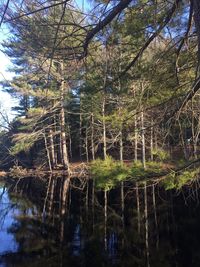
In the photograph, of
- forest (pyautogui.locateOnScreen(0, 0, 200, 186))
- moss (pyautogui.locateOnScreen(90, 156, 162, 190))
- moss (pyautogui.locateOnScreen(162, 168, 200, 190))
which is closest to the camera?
forest (pyautogui.locateOnScreen(0, 0, 200, 186))

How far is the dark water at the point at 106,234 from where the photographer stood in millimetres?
7363

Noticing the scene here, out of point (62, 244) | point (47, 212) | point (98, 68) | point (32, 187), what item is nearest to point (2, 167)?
point (32, 187)

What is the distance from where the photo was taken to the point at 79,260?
24.0ft

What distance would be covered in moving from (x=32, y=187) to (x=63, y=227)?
1079cm

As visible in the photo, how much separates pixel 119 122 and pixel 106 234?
3.08 m

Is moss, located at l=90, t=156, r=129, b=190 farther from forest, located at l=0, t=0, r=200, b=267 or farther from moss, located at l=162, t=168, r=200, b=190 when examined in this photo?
moss, located at l=162, t=168, r=200, b=190

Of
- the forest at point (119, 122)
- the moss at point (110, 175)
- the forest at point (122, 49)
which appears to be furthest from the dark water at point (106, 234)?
the forest at point (122, 49)

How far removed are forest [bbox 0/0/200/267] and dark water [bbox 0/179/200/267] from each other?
24 millimetres

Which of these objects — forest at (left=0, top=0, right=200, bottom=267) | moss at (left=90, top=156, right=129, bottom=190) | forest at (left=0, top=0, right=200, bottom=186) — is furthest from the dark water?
forest at (left=0, top=0, right=200, bottom=186)

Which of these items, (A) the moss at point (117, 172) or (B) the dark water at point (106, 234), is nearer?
(A) the moss at point (117, 172)

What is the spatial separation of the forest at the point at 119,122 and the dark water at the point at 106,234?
0.02 meters

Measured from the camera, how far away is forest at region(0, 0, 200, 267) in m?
3.49

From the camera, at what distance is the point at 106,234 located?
30.4 feet

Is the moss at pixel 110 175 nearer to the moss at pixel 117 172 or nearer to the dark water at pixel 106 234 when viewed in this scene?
the moss at pixel 117 172
